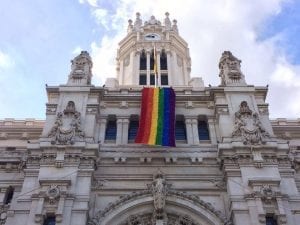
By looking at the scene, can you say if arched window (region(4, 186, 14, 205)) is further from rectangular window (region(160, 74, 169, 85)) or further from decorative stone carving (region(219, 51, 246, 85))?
rectangular window (region(160, 74, 169, 85))

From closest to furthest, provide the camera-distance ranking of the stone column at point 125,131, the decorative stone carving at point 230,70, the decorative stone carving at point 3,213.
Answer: the decorative stone carving at point 3,213 → the stone column at point 125,131 → the decorative stone carving at point 230,70

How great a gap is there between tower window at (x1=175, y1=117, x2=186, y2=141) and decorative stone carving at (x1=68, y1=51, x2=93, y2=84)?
8074 millimetres

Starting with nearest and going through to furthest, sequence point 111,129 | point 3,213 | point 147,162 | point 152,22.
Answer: point 3,213 → point 147,162 → point 111,129 → point 152,22

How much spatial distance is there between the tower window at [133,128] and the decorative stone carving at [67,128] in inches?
155

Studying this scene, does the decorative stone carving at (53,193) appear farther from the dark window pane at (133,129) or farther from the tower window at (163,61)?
the tower window at (163,61)

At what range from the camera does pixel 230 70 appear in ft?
133

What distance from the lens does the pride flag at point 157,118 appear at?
34344 mm

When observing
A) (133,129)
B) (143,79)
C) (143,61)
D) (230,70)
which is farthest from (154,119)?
(143,61)

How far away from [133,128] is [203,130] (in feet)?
17.3

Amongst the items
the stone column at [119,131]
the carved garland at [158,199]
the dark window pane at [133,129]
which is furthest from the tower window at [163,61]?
the carved garland at [158,199]

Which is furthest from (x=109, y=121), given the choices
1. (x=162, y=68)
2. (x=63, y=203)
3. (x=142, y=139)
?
(x=162, y=68)

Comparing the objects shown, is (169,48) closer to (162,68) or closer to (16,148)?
(162,68)

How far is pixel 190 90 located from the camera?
1550 inches

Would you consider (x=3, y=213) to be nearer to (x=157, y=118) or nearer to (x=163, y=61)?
(x=157, y=118)
